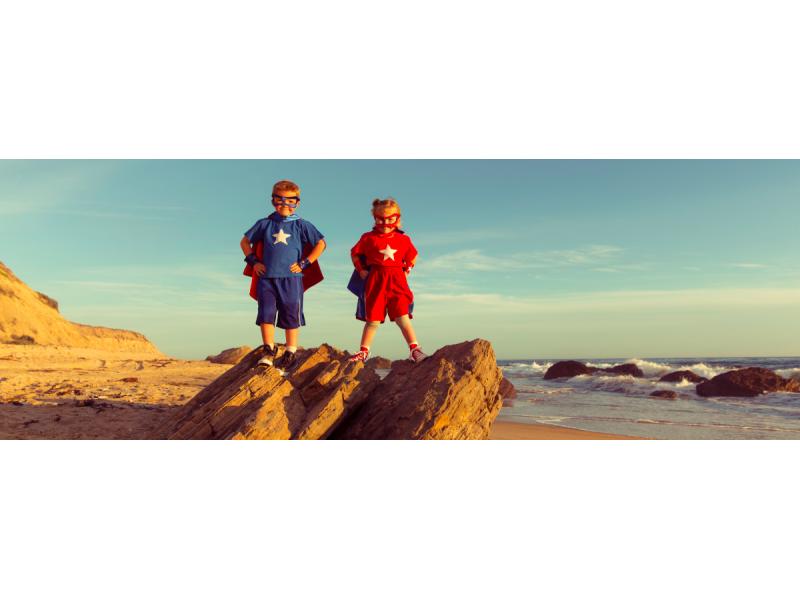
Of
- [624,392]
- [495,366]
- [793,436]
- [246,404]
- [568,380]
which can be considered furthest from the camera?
[568,380]

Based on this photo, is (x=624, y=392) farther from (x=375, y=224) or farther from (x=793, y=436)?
(x=375, y=224)

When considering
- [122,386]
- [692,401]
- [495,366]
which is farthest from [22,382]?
[692,401]

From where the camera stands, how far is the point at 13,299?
23.3 m

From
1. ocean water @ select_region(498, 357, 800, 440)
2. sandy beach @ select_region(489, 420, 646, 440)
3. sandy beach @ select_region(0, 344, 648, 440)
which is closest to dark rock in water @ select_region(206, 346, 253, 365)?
sandy beach @ select_region(0, 344, 648, 440)

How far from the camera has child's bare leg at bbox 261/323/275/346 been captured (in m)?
6.11

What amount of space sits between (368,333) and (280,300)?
1.11 meters

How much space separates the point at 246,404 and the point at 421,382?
1.84 meters

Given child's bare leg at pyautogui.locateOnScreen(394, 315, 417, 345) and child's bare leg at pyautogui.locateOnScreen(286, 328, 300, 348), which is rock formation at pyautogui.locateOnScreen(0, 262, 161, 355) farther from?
child's bare leg at pyautogui.locateOnScreen(394, 315, 417, 345)

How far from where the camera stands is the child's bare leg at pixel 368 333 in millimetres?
6008

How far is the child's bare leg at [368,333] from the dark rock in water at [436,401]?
0.47m

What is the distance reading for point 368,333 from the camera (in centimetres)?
604

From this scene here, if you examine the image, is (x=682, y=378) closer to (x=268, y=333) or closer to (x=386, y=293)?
(x=386, y=293)

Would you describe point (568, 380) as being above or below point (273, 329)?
below

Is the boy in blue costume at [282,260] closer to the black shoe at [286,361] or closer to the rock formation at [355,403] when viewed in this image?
the black shoe at [286,361]
